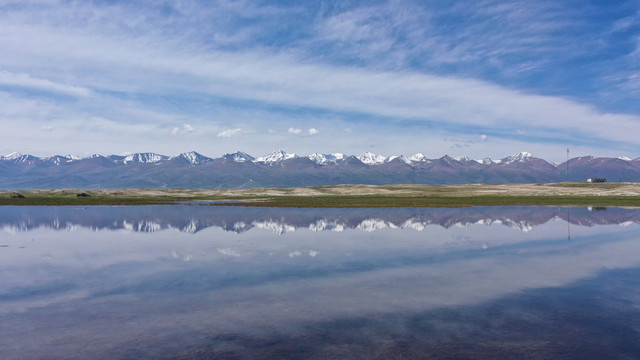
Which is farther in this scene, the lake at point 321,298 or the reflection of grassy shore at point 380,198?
the reflection of grassy shore at point 380,198

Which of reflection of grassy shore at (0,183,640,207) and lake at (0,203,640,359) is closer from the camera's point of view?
lake at (0,203,640,359)

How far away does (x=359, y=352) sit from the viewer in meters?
12.8

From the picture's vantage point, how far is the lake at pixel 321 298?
13.4 metres

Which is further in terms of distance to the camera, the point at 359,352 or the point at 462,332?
the point at 462,332

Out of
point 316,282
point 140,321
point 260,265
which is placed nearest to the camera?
point 140,321

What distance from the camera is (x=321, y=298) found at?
61.6 feet

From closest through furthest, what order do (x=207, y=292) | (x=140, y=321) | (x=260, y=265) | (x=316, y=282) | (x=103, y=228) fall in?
(x=140, y=321) → (x=207, y=292) → (x=316, y=282) → (x=260, y=265) → (x=103, y=228)

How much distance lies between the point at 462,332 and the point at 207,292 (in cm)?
1158

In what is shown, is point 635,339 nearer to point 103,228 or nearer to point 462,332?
point 462,332

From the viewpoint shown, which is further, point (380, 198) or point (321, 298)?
point (380, 198)

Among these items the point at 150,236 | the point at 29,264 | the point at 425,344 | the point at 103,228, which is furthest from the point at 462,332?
the point at 103,228

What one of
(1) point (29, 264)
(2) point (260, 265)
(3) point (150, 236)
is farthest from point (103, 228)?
(2) point (260, 265)

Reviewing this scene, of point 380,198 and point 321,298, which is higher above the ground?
point 321,298

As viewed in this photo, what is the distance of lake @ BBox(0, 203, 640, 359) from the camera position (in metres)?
13.4
